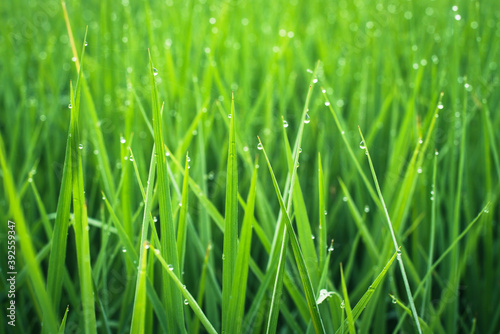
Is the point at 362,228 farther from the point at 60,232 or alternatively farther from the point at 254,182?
the point at 60,232

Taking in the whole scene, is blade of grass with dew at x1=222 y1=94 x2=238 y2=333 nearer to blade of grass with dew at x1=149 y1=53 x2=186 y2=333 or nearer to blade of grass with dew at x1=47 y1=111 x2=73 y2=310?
blade of grass with dew at x1=149 y1=53 x2=186 y2=333

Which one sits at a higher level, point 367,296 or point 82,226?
point 82,226

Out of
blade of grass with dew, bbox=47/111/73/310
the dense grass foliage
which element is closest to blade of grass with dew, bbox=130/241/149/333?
the dense grass foliage

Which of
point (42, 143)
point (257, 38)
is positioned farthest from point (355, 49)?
point (42, 143)

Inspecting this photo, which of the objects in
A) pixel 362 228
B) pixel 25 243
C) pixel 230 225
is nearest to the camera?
pixel 25 243

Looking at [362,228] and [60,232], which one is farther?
[362,228]

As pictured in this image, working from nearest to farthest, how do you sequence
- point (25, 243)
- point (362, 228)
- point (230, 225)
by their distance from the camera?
point (25, 243) < point (230, 225) < point (362, 228)

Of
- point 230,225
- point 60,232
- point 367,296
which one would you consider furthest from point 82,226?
point 367,296

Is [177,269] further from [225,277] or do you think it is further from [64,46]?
[64,46]

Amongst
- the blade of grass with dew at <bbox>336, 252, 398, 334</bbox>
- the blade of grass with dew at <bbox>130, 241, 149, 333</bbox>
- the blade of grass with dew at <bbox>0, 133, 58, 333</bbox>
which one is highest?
the blade of grass with dew at <bbox>0, 133, 58, 333</bbox>
